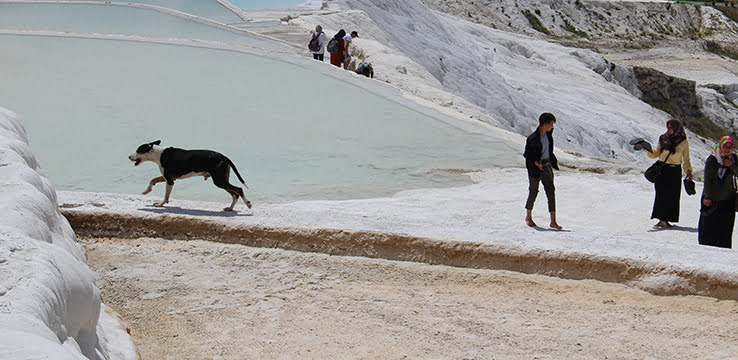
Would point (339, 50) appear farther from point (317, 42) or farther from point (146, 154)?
point (146, 154)

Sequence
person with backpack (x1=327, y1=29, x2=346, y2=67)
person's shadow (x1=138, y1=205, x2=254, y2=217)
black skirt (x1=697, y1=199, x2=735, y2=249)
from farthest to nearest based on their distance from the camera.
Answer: person with backpack (x1=327, y1=29, x2=346, y2=67)
black skirt (x1=697, y1=199, x2=735, y2=249)
person's shadow (x1=138, y1=205, x2=254, y2=217)

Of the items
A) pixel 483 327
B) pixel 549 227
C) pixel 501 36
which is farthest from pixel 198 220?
pixel 501 36

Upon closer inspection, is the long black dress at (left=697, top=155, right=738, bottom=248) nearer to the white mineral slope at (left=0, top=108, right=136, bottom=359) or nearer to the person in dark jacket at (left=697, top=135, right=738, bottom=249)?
the person in dark jacket at (left=697, top=135, right=738, bottom=249)

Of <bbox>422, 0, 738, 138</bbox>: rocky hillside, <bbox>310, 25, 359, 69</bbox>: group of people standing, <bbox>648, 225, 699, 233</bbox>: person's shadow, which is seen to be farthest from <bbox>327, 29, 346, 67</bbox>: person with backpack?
<bbox>422, 0, 738, 138</bbox>: rocky hillside

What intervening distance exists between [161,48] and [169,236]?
9525mm

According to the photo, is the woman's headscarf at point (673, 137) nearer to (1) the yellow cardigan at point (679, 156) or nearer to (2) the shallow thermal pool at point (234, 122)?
(1) the yellow cardigan at point (679, 156)

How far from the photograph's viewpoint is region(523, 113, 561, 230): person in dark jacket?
7382mm

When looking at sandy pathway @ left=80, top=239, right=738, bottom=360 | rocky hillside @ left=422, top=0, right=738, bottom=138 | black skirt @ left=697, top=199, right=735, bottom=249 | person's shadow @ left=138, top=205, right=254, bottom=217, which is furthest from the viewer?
rocky hillside @ left=422, top=0, right=738, bottom=138

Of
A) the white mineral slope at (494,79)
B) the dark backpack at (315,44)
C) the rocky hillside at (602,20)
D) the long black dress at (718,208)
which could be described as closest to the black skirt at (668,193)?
the long black dress at (718,208)

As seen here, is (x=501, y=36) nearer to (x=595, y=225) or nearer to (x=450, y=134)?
(x=450, y=134)

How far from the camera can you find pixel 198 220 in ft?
21.2

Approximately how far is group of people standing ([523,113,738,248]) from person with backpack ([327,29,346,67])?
8800 millimetres

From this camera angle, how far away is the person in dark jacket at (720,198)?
704 cm

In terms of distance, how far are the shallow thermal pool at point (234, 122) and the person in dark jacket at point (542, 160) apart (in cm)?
229
